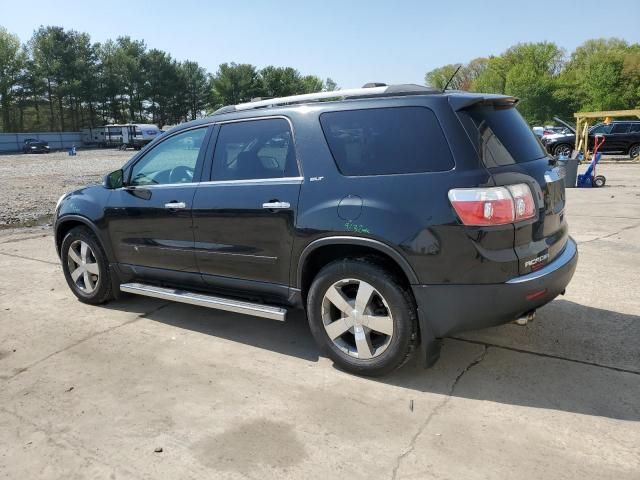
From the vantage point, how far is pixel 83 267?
524cm

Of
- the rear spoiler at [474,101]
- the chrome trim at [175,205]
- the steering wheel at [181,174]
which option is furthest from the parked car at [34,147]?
the rear spoiler at [474,101]

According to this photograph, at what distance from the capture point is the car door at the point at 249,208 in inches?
149

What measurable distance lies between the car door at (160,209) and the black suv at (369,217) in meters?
0.02

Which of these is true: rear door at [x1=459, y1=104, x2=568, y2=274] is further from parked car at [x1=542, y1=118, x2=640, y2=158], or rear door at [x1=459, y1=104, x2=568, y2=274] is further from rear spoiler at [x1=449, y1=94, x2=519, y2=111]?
parked car at [x1=542, y1=118, x2=640, y2=158]

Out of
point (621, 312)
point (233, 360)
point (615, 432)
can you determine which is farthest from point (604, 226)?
point (233, 360)

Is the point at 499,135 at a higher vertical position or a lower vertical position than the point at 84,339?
higher

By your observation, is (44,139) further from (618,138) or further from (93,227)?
(93,227)

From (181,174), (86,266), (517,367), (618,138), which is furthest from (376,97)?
(618,138)

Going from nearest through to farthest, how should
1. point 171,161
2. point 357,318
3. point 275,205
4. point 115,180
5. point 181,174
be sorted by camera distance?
point 357,318, point 275,205, point 181,174, point 171,161, point 115,180

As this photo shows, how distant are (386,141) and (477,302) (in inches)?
45.4

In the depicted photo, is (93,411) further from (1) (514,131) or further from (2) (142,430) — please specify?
(1) (514,131)

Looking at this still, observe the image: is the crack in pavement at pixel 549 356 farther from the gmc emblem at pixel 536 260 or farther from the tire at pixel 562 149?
the tire at pixel 562 149

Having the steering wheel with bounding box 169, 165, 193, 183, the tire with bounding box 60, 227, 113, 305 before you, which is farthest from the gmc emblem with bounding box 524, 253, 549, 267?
the tire with bounding box 60, 227, 113, 305

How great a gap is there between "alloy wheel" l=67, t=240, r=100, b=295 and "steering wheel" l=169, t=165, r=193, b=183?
1.27 metres
